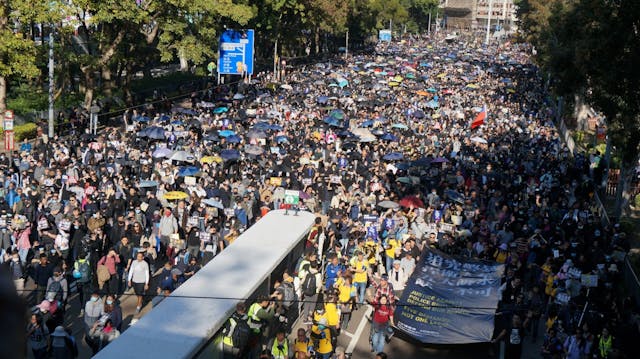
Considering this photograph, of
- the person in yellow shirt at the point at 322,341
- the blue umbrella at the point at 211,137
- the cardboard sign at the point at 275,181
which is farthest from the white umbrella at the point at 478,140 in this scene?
the person in yellow shirt at the point at 322,341

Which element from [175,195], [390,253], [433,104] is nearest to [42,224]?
[175,195]

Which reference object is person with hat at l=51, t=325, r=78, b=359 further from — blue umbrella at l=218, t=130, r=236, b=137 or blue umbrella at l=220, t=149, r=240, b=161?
blue umbrella at l=218, t=130, r=236, b=137

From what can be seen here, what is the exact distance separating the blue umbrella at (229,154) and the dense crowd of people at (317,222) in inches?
2.6

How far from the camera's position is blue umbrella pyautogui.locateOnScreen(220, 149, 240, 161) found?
2441 centimetres

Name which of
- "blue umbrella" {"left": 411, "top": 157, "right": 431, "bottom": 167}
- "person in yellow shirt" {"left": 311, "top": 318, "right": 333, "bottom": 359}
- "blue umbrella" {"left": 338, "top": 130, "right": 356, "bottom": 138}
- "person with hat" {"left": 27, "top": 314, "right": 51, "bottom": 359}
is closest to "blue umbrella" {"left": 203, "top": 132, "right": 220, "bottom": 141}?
"blue umbrella" {"left": 338, "top": 130, "right": 356, "bottom": 138}

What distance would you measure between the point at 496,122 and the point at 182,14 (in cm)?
1715

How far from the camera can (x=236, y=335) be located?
1056cm

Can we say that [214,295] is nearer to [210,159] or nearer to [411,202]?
[411,202]

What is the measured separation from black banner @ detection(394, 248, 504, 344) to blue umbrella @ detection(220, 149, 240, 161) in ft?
36.8

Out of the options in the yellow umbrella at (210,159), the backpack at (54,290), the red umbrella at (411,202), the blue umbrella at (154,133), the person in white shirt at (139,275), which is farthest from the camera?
the blue umbrella at (154,133)

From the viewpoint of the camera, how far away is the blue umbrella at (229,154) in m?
24.4

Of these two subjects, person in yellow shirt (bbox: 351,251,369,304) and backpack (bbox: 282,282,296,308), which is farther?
person in yellow shirt (bbox: 351,251,369,304)

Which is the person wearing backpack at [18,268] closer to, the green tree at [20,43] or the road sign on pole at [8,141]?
the road sign on pole at [8,141]

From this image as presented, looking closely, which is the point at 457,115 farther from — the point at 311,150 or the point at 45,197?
the point at 45,197
